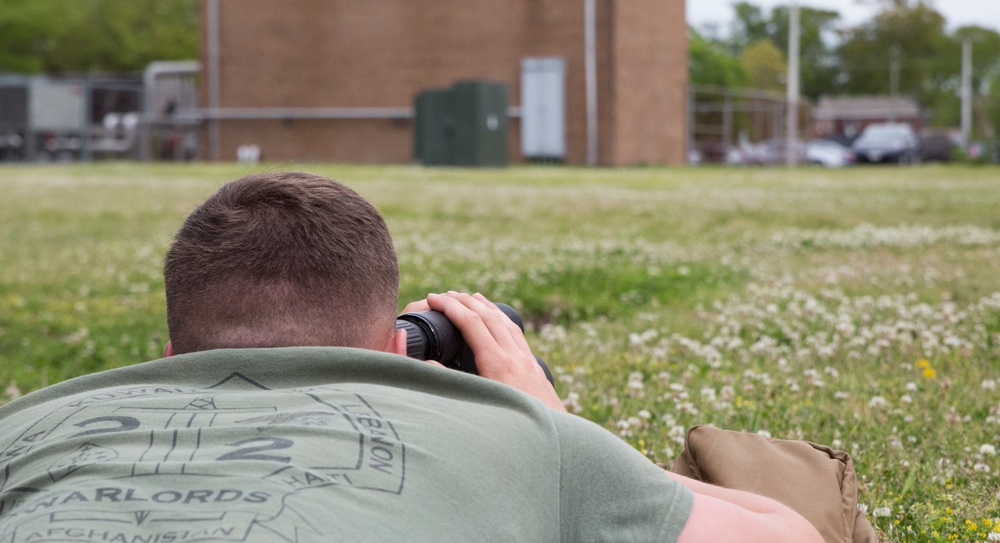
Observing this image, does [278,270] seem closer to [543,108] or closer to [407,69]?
[543,108]

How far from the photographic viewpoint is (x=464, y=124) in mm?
29062

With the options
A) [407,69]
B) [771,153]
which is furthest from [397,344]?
[771,153]

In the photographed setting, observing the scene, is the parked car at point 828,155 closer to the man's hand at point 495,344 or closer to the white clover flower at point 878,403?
the white clover flower at point 878,403

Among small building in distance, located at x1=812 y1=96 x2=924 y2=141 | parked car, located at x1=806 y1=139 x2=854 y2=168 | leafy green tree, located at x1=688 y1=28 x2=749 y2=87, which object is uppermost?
leafy green tree, located at x1=688 y1=28 x2=749 y2=87

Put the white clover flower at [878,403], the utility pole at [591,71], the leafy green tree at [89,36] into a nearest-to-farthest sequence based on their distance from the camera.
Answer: the white clover flower at [878,403] → the utility pole at [591,71] → the leafy green tree at [89,36]

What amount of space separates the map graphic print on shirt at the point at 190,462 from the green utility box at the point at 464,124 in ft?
89.5

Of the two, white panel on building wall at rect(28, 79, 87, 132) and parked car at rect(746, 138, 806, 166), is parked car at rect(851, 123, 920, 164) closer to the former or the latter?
parked car at rect(746, 138, 806, 166)

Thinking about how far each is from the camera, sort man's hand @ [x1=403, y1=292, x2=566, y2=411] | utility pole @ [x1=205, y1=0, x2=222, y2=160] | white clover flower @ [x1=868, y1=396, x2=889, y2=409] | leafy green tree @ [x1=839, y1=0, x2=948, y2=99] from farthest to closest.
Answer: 1. leafy green tree @ [x1=839, y1=0, x2=948, y2=99]
2. utility pole @ [x1=205, y1=0, x2=222, y2=160]
3. white clover flower @ [x1=868, y1=396, x2=889, y2=409]
4. man's hand @ [x1=403, y1=292, x2=566, y2=411]

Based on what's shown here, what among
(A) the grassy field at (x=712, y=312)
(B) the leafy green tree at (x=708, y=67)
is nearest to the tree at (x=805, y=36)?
(B) the leafy green tree at (x=708, y=67)

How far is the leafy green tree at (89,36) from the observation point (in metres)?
59.3

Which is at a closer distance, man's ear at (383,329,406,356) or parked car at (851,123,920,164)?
man's ear at (383,329,406,356)

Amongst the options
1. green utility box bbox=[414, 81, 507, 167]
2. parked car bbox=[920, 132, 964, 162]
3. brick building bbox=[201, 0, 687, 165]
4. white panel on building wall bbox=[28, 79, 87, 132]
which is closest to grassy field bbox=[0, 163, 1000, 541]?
green utility box bbox=[414, 81, 507, 167]

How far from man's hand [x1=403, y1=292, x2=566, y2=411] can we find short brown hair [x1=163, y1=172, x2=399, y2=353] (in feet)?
0.82

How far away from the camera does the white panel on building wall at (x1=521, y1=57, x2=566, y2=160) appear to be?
34.3 meters
